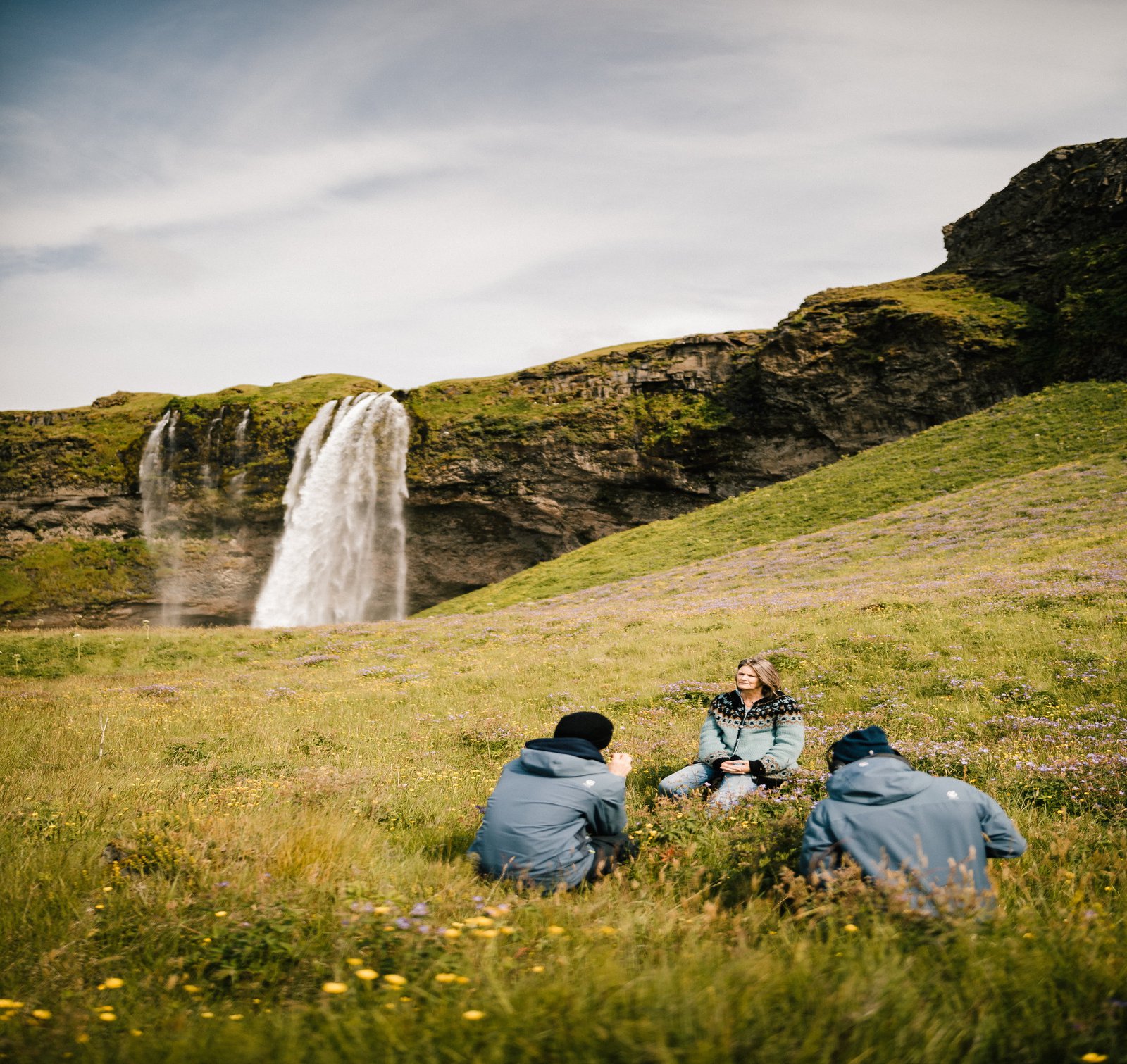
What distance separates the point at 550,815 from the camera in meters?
4.62

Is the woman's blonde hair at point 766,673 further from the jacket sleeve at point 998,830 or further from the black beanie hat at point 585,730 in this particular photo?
the jacket sleeve at point 998,830

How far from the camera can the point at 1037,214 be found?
58.1m

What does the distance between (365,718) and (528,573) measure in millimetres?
30056

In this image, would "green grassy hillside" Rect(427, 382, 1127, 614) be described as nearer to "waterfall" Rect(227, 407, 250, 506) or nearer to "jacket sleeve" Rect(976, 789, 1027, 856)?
"waterfall" Rect(227, 407, 250, 506)

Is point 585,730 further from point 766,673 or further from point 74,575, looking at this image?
point 74,575

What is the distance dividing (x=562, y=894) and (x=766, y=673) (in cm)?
396

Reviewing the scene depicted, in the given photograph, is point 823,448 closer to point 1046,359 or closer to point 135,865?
point 1046,359

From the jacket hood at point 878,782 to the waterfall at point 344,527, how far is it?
5133cm

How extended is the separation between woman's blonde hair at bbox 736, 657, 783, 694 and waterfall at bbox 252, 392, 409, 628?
159 ft

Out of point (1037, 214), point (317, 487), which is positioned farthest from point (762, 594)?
point (1037, 214)

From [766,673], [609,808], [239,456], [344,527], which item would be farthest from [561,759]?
[239,456]

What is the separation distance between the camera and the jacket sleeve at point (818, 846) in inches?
159

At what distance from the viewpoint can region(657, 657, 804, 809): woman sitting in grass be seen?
6797 millimetres

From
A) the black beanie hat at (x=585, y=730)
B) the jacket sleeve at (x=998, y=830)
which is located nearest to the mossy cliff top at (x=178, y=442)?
the black beanie hat at (x=585, y=730)
